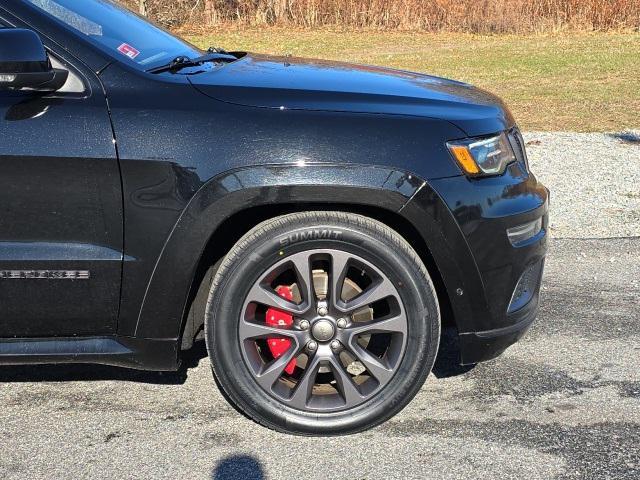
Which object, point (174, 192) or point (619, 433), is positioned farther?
point (619, 433)

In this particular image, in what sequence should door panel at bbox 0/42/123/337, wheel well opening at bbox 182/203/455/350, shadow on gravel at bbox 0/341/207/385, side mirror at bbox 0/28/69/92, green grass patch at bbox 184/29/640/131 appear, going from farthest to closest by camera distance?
green grass patch at bbox 184/29/640/131
shadow on gravel at bbox 0/341/207/385
wheel well opening at bbox 182/203/455/350
door panel at bbox 0/42/123/337
side mirror at bbox 0/28/69/92

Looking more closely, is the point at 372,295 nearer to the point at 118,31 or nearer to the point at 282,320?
the point at 282,320

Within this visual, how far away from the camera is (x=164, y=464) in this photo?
321 cm

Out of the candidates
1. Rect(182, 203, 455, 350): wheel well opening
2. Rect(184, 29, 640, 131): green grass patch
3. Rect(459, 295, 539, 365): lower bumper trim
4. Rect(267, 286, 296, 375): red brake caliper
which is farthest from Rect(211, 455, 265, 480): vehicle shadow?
Rect(184, 29, 640, 131): green grass patch

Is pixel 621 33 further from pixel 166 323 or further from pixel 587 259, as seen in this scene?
pixel 166 323

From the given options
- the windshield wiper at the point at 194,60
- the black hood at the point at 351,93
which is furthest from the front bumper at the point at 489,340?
the windshield wiper at the point at 194,60

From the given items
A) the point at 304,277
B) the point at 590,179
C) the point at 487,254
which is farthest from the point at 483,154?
the point at 590,179

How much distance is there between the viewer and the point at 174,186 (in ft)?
10.2

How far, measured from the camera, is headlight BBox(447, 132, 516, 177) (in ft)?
10.6

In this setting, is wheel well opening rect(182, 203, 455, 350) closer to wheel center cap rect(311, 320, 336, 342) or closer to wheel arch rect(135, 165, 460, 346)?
wheel arch rect(135, 165, 460, 346)

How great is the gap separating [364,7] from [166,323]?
25025 mm

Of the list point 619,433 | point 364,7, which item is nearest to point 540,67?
point 364,7

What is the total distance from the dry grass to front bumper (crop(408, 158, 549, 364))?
72.8ft

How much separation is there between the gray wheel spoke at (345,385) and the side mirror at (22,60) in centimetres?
148
